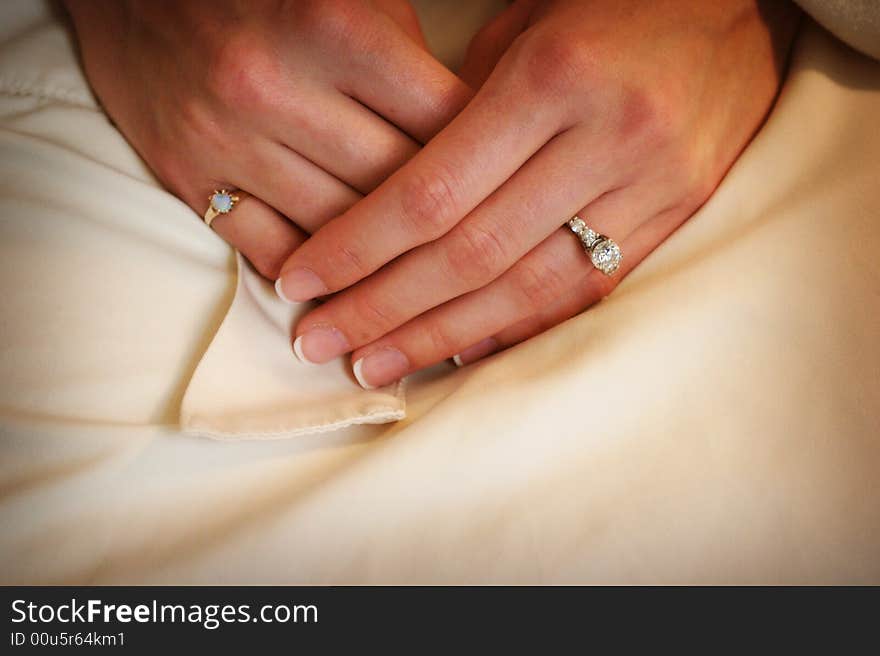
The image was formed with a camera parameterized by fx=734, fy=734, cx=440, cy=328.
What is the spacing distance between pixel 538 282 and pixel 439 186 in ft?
0.36

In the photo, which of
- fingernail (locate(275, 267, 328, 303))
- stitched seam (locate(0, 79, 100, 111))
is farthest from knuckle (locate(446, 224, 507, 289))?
stitched seam (locate(0, 79, 100, 111))

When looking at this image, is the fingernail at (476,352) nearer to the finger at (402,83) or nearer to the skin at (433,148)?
the skin at (433,148)

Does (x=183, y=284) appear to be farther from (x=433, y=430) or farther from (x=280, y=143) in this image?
(x=433, y=430)

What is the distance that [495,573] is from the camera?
445 millimetres

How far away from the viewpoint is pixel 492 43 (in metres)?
0.64

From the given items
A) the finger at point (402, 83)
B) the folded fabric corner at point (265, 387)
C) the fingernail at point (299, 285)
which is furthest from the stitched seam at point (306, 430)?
the finger at point (402, 83)

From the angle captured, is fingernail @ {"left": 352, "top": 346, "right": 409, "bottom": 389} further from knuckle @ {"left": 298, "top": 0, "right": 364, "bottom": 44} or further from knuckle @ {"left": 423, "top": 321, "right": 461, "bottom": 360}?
knuckle @ {"left": 298, "top": 0, "right": 364, "bottom": 44}

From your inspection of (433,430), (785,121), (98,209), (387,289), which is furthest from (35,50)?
(785,121)

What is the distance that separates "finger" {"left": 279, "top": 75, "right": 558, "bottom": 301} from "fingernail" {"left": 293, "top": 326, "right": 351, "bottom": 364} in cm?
5

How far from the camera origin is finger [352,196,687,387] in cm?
56

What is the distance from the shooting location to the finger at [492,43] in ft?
2.06

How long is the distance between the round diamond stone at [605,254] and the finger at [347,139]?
0.51 ft
